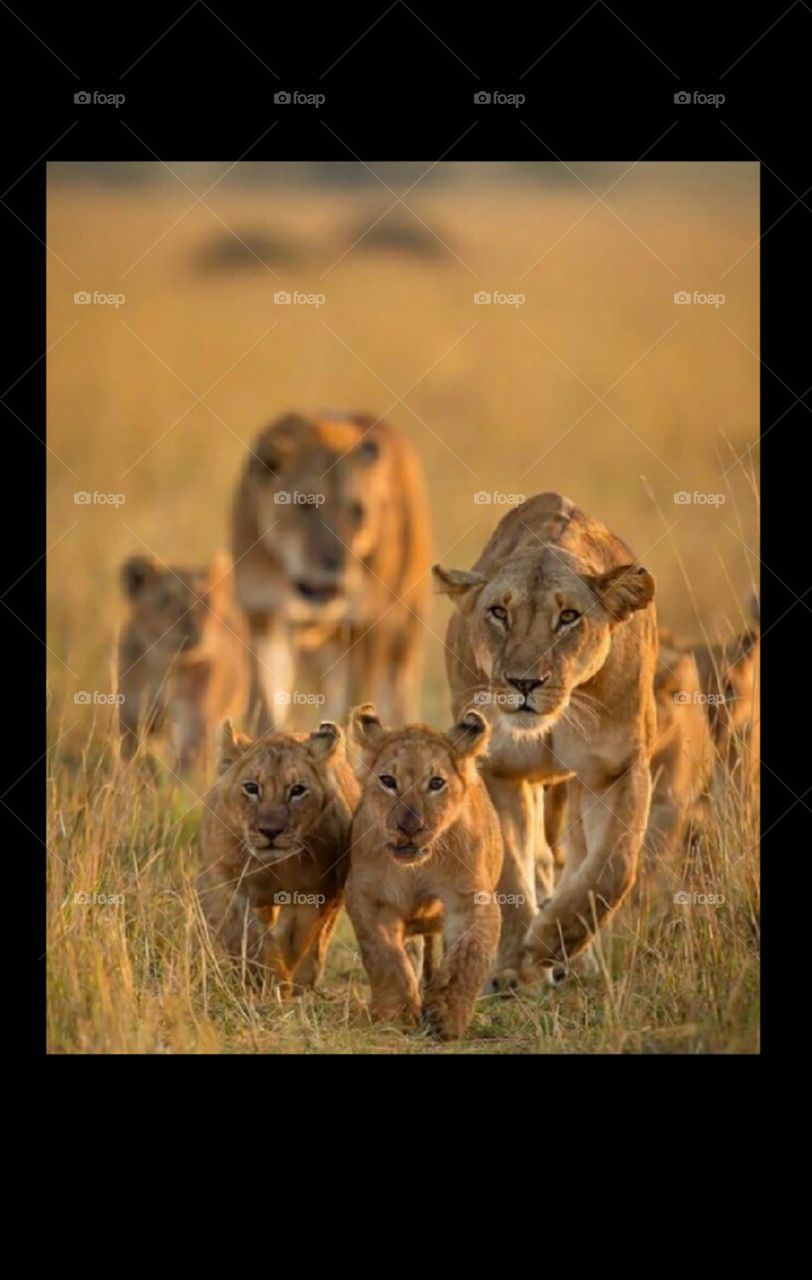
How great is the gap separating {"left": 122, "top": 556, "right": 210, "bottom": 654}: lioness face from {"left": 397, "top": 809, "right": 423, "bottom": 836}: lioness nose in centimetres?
587

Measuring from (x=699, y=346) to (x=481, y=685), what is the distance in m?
2.43

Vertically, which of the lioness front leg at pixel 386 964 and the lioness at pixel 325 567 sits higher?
the lioness at pixel 325 567

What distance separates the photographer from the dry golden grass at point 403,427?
770 cm

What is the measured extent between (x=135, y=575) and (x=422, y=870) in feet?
20.1

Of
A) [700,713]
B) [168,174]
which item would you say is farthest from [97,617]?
[168,174]

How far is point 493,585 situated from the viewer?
8.01 m

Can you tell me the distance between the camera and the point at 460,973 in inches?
296
